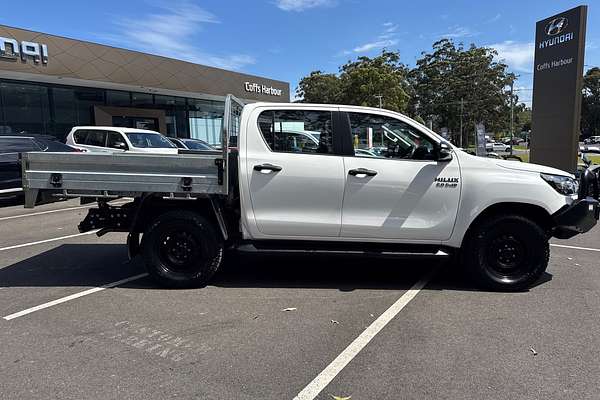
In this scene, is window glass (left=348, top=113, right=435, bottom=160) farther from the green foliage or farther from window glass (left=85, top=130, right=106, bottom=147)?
the green foliage

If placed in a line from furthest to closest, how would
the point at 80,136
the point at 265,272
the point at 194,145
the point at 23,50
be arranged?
the point at 194,145, the point at 23,50, the point at 80,136, the point at 265,272

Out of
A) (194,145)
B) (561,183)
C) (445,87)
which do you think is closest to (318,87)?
(445,87)

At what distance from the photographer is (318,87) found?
8275 cm

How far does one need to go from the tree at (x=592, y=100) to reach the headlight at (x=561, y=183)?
98.4 m


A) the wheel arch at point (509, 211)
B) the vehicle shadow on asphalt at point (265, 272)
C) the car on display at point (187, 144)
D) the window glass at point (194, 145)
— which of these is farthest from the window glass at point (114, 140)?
the wheel arch at point (509, 211)

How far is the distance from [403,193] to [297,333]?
195 centimetres

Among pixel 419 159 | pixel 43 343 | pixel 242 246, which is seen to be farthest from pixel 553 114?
pixel 43 343

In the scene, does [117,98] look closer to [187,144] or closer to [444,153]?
[187,144]

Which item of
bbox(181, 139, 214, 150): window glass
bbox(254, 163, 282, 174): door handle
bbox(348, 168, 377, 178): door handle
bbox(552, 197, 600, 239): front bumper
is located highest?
bbox(181, 139, 214, 150): window glass

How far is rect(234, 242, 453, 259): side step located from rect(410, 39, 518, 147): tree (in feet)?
216

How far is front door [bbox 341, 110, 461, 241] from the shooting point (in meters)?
5.19

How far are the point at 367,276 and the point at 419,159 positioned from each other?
1629 millimetres

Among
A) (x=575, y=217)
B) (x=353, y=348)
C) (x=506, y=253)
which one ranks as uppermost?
(x=575, y=217)

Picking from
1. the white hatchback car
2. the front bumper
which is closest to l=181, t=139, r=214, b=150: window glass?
the white hatchback car
